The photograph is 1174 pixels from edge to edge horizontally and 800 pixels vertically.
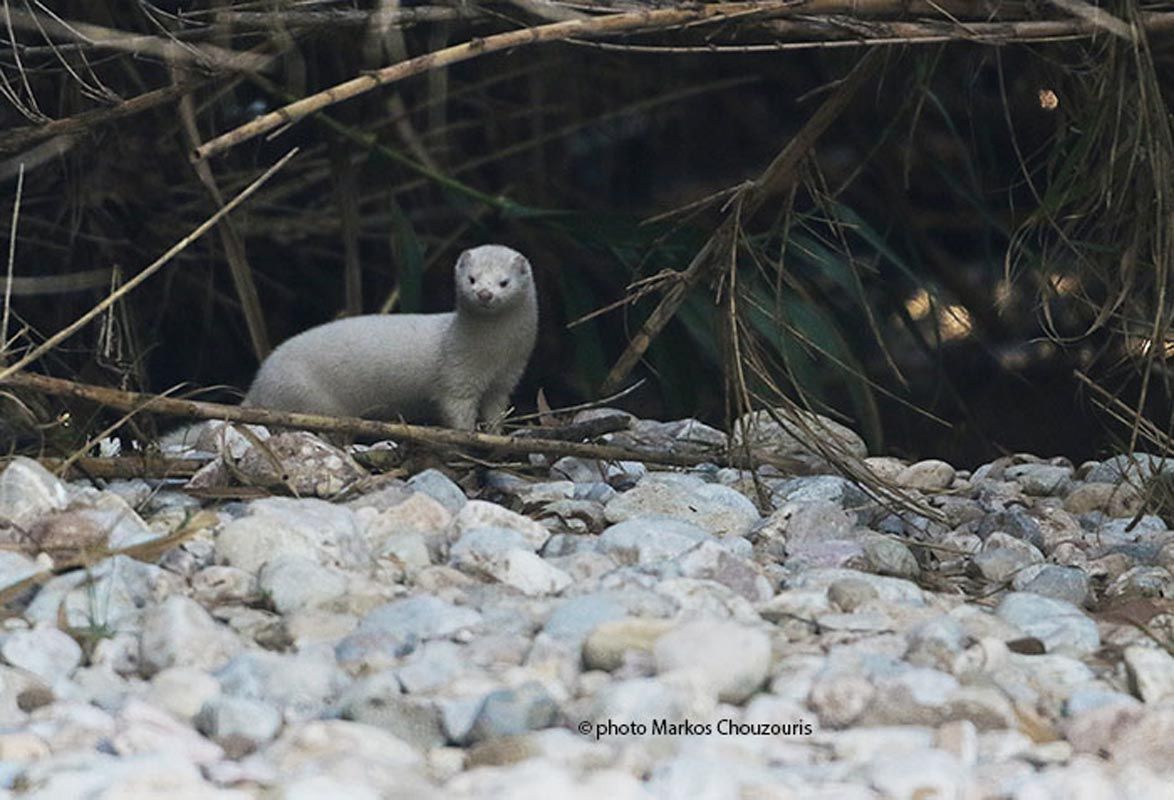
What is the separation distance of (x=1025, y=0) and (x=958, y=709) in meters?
1.33

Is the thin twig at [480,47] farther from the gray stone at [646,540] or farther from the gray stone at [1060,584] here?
the gray stone at [1060,584]

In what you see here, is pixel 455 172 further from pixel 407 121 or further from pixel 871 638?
pixel 871 638

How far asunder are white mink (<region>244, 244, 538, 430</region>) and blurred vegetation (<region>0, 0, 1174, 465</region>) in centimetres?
26

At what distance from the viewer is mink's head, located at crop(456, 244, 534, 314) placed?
3570mm

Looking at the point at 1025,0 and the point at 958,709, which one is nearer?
the point at 958,709

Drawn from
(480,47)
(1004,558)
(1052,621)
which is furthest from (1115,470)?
(480,47)

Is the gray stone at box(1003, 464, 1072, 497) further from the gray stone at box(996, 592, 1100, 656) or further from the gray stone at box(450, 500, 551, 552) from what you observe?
the gray stone at box(450, 500, 551, 552)

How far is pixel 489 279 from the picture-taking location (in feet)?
11.8

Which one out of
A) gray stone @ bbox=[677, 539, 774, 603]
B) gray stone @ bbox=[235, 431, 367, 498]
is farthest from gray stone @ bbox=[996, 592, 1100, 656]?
gray stone @ bbox=[235, 431, 367, 498]

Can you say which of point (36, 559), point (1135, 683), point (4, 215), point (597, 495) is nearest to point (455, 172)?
point (4, 215)

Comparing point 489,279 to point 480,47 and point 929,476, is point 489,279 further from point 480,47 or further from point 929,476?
point 480,47

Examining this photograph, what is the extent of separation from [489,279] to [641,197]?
6.91 ft

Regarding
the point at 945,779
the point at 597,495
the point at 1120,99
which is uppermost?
the point at 1120,99

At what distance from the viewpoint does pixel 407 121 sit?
4.44m
